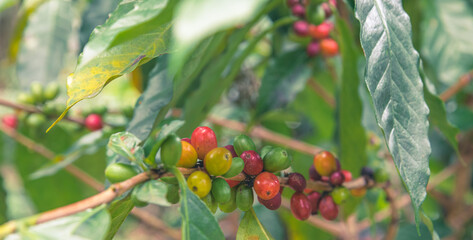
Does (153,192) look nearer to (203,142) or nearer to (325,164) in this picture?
(203,142)

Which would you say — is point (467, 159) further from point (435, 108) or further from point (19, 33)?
point (19, 33)

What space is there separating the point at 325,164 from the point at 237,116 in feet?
2.93

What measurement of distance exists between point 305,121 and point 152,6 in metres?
1.62

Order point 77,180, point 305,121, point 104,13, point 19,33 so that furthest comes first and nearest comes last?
point 305,121 < point 77,180 < point 19,33 < point 104,13

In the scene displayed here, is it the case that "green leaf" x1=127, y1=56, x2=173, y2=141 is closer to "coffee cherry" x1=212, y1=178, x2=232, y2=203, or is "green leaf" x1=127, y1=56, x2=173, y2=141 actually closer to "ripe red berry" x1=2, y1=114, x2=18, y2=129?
"coffee cherry" x1=212, y1=178, x2=232, y2=203

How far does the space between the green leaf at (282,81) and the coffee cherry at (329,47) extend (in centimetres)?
6

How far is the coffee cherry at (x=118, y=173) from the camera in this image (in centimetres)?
49

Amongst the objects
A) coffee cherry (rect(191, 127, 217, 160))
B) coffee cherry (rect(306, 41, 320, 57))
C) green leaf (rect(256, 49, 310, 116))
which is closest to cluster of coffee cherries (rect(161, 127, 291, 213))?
coffee cherry (rect(191, 127, 217, 160))

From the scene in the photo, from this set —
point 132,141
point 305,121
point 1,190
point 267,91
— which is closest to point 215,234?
point 132,141

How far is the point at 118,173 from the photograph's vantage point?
0.49 m

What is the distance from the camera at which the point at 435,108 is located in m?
0.74

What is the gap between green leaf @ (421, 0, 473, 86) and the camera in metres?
1.21

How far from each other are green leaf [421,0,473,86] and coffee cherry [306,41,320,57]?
34cm

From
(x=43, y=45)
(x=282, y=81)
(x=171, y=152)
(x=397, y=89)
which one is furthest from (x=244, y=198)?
(x=43, y=45)
